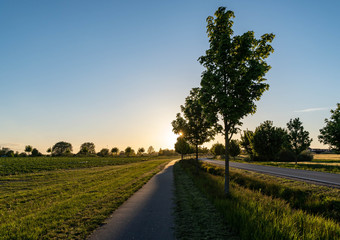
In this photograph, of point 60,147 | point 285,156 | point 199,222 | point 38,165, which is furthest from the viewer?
point 60,147

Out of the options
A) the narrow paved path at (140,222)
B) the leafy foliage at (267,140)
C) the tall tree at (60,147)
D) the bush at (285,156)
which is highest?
the leafy foliage at (267,140)

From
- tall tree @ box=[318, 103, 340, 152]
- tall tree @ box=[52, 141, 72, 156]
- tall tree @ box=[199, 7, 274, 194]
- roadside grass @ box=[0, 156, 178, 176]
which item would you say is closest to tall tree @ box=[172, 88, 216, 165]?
tall tree @ box=[199, 7, 274, 194]

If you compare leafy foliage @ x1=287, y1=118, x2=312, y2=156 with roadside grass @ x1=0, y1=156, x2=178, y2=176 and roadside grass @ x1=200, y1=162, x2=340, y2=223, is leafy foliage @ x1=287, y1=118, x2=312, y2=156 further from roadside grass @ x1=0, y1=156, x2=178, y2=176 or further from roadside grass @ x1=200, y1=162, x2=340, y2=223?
roadside grass @ x1=0, y1=156, x2=178, y2=176

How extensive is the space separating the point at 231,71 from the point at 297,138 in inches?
1117

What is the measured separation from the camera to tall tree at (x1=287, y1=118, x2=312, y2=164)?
2811 centimetres

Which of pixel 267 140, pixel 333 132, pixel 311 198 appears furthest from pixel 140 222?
pixel 267 140

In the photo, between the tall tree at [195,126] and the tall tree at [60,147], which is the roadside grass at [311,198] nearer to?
the tall tree at [195,126]

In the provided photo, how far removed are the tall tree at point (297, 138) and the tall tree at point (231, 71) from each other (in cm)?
2697

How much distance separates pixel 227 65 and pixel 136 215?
26.7 ft

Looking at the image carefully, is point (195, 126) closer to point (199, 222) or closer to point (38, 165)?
point (199, 222)

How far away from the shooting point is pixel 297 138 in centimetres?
2845

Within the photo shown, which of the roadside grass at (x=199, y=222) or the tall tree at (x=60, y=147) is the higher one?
the roadside grass at (x=199, y=222)

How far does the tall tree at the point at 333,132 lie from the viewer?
22.2 metres

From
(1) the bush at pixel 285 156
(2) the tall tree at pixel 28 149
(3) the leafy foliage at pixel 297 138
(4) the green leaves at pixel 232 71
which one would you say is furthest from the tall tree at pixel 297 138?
(2) the tall tree at pixel 28 149
